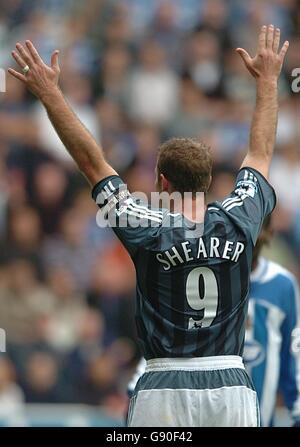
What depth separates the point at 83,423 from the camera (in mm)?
9438

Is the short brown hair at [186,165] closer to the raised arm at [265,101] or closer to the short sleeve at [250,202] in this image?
the short sleeve at [250,202]

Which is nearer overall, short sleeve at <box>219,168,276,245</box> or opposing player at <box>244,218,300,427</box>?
short sleeve at <box>219,168,276,245</box>

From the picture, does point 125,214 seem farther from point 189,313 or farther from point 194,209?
point 189,313

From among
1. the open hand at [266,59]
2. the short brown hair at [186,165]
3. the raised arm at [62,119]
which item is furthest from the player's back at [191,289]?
the open hand at [266,59]

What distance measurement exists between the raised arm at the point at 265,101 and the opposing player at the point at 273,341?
68.0 inches

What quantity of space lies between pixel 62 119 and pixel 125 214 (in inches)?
20.7

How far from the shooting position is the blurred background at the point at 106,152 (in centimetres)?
997

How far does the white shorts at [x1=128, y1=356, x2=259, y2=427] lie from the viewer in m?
4.90

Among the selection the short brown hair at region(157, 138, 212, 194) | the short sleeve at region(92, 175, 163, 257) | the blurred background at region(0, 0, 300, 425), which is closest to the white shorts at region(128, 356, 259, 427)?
the short sleeve at region(92, 175, 163, 257)

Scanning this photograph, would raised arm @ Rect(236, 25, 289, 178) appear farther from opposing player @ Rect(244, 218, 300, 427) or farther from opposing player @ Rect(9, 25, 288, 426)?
opposing player @ Rect(244, 218, 300, 427)

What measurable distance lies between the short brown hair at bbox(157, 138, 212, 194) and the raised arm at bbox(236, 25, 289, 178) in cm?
33

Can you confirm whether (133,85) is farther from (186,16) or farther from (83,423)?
(83,423)

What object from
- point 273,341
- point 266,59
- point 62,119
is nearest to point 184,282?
point 62,119
